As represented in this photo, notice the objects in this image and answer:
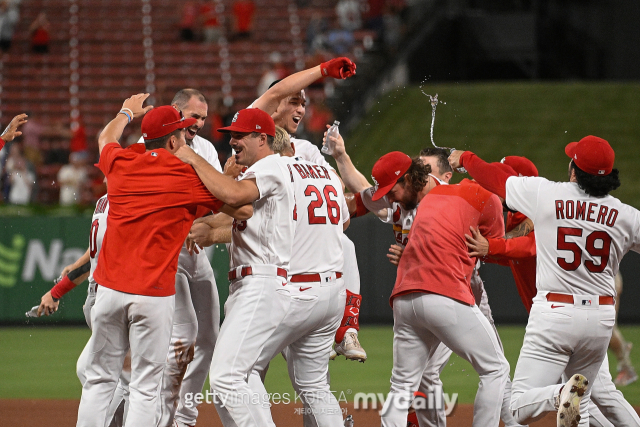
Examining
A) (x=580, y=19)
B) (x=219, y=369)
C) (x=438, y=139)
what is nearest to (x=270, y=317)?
(x=219, y=369)

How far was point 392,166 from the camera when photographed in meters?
5.52

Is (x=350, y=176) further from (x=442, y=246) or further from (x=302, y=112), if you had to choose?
(x=442, y=246)

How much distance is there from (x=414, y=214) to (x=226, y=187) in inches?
63.1

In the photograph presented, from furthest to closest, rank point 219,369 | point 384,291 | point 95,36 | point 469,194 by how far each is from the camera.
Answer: point 95,36
point 384,291
point 469,194
point 219,369

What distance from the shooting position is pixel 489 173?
5445 mm

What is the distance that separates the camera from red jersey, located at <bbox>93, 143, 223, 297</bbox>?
486 centimetres

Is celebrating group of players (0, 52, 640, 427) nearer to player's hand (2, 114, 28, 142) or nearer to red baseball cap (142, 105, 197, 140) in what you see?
red baseball cap (142, 105, 197, 140)

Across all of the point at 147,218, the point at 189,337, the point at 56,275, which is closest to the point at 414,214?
the point at 189,337

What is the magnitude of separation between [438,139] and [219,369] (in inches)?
543

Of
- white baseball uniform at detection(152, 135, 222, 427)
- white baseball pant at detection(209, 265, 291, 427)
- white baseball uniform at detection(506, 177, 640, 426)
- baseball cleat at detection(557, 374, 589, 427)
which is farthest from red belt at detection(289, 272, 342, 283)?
baseball cleat at detection(557, 374, 589, 427)

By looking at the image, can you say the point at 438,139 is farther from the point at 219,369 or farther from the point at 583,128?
the point at 219,369

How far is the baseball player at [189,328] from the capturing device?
597cm

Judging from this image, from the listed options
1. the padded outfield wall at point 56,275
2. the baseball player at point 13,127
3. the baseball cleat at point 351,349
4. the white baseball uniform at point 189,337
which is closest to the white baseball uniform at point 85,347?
the white baseball uniform at point 189,337

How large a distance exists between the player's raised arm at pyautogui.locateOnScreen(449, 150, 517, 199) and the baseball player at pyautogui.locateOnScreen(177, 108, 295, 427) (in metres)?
1.27
